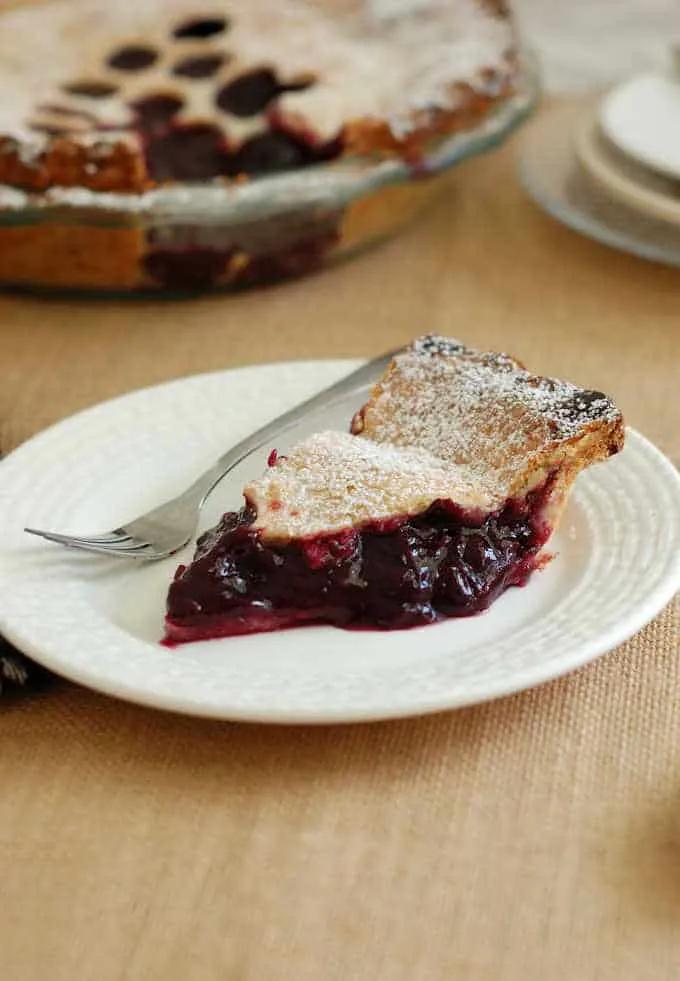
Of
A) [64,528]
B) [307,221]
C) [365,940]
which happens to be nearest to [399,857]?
[365,940]

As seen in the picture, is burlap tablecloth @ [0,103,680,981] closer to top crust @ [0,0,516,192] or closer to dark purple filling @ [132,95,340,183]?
top crust @ [0,0,516,192]

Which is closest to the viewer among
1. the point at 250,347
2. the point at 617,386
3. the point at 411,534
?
the point at 411,534

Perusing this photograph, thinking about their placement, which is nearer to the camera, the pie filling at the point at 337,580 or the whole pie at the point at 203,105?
the pie filling at the point at 337,580

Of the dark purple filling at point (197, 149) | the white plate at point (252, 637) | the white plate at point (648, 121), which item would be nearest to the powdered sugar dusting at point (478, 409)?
the white plate at point (252, 637)

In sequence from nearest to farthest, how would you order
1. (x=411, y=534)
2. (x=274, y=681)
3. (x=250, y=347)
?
1. (x=274, y=681)
2. (x=411, y=534)
3. (x=250, y=347)

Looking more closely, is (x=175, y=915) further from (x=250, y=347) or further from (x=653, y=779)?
(x=250, y=347)

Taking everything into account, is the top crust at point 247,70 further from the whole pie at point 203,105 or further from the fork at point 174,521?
the fork at point 174,521

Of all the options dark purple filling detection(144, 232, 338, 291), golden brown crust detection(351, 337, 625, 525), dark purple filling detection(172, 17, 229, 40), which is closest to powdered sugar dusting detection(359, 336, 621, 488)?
golden brown crust detection(351, 337, 625, 525)

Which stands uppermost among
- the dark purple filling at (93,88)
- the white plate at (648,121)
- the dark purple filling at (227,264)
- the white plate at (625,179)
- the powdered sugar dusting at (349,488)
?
the powdered sugar dusting at (349,488)
